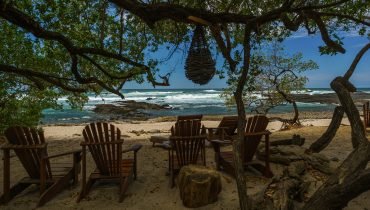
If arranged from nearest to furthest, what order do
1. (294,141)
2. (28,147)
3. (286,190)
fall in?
(286,190), (28,147), (294,141)

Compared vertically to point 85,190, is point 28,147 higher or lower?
higher

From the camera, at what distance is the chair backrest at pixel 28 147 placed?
5242 millimetres

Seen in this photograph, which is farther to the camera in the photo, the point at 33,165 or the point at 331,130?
the point at 331,130

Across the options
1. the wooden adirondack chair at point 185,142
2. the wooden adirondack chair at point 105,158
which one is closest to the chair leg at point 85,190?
the wooden adirondack chair at point 105,158

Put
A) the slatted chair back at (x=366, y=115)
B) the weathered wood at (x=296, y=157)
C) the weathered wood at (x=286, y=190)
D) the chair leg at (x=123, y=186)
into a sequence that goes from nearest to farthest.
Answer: the weathered wood at (x=286, y=190) → the chair leg at (x=123, y=186) → the weathered wood at (x=296, y=157) → the slatted chair back at (x=366, y=115)

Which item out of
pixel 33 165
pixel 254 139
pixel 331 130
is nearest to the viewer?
pixel 33 165

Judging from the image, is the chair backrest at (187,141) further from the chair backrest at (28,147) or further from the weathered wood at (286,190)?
the chair backrest at (28,147)

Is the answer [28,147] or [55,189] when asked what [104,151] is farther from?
[28,147]

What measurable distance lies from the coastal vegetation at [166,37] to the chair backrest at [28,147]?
187 cm

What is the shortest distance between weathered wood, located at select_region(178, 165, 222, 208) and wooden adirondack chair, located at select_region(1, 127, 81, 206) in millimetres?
2038

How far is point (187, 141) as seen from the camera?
5.80m

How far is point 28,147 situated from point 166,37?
15.6ft

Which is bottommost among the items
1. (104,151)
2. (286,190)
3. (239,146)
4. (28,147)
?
(286,190)

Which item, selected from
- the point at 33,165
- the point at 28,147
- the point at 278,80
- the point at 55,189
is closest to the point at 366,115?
the point at 278,80
